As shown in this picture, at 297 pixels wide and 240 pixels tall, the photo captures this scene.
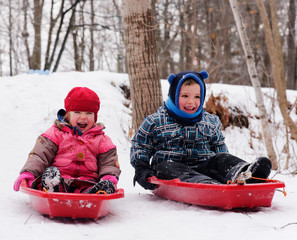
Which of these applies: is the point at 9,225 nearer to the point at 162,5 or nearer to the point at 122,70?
the point at 162,5

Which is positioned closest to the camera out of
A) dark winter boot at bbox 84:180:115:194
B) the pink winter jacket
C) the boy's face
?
dark winter boot at bbox 84:180:115:194

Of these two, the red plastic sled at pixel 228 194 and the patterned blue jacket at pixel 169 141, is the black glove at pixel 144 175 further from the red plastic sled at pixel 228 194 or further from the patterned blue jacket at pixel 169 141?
A: the red plastic sled at pixel 228 194

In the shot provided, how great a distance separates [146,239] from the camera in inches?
68.5

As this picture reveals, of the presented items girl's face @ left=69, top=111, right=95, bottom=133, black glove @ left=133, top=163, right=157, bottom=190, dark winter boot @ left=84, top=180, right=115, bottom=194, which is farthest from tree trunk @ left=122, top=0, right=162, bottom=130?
dark winter boot @ left=84, top=180, right=115, bottom=194

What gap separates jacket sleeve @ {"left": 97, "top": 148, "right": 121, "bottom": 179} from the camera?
2.46 m

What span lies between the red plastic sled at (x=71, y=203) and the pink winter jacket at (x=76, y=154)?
1.29ft

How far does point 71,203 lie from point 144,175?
0.87 metres

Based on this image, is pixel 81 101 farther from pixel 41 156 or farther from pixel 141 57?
pixel 141 57

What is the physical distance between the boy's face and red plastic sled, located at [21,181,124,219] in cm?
106

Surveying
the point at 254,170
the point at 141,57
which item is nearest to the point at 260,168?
the point at 254,170

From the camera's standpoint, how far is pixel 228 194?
7.08 ft

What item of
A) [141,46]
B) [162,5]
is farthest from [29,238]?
[162,5]

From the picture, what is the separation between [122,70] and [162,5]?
998cm

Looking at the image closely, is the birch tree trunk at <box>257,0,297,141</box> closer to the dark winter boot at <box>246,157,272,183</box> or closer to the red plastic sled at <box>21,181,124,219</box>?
the dark winter boot at <box>246,157,272,183</box>
